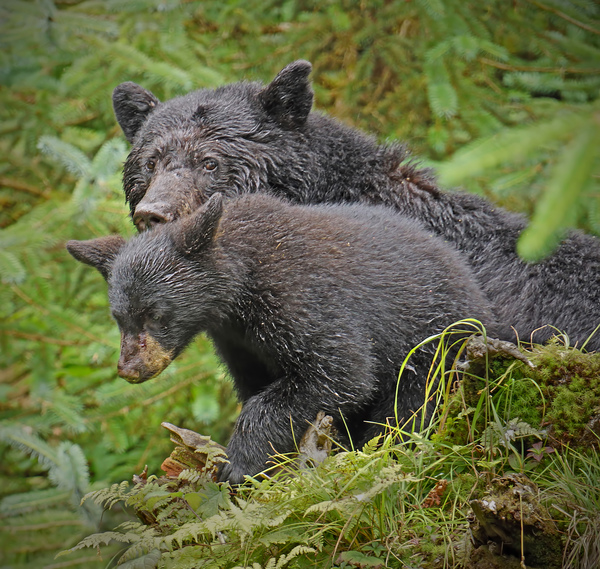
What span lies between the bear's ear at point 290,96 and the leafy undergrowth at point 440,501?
2632 millimetres

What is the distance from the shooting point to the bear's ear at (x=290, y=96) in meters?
4.69

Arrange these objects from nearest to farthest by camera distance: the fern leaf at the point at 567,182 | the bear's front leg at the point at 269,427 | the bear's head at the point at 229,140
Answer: the fern leaf at the point at 567,182, the bear's front leg at the point at 269,427, the bear's head at the point at 229,140

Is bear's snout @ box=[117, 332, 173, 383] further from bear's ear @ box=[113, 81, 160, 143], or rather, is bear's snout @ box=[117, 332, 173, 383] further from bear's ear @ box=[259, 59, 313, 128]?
bear's ear @ box=[113, 81, 160, 143]

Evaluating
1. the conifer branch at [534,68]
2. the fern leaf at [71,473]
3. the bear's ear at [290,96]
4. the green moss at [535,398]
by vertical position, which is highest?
the conifer branch at [534,68]

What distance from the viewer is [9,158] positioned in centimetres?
739

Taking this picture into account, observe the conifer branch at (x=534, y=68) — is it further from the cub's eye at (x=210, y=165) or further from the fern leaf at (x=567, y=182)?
the fern leaf at (x=567, y=182)

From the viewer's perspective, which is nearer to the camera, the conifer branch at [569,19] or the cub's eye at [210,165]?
the cub's eye at [210,165]

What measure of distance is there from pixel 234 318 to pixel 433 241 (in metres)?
1.37

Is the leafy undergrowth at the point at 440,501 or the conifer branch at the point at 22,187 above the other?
the leafy undergrowth at the point at 440,501

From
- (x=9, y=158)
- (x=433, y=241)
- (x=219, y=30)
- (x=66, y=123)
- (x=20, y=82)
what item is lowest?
(x=9, y=158)

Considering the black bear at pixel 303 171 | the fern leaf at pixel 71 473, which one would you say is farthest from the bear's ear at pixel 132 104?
the fern leaf at pixel 71 473

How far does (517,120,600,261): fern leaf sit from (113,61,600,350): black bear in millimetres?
2720

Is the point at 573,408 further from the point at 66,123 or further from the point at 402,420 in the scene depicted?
the point at 66,123

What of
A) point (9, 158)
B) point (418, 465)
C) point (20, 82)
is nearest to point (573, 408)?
point (418, 465)
